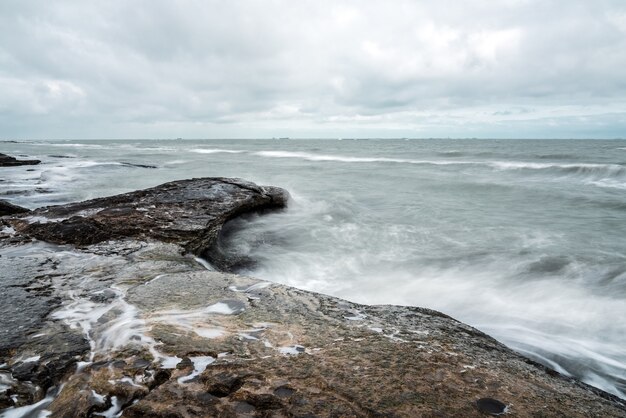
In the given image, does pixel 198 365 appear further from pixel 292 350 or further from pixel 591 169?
pixel 591 169

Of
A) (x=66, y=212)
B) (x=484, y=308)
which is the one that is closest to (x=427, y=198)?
(x=484, y=308)

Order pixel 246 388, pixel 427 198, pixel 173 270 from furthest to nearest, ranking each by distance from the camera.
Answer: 1. pixel 427 198
2. pixel 173 270
3. pixel 246 388

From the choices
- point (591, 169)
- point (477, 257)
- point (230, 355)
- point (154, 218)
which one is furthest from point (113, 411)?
point (591, 169)

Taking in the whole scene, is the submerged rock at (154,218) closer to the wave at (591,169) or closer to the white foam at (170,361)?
the white foam at (170,361)

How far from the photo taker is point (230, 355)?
258cm

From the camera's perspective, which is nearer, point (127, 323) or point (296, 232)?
point (127, 323)

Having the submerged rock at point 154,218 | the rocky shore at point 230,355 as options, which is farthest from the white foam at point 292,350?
the submerged rock at point 154,218

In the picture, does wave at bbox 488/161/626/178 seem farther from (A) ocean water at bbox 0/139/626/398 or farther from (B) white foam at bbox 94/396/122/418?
(B) white foam at bbox 94/396/122/418

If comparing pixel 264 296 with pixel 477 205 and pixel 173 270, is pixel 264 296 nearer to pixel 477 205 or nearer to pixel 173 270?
pixel 173 270

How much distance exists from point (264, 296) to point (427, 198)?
477 inches

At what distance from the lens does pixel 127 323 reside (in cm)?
308

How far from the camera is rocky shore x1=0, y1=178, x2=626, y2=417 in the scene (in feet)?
6.99

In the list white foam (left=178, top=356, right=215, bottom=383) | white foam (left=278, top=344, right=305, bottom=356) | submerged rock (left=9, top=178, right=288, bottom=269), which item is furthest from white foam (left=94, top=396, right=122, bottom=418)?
submerged rock (left=9, top=178, right=288, bottom=269)

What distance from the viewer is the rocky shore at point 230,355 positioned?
2131 millimetres
